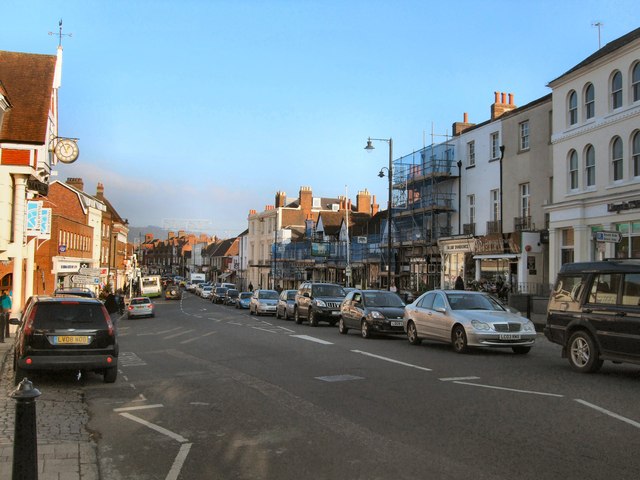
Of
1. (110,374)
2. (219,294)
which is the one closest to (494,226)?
(110,374)

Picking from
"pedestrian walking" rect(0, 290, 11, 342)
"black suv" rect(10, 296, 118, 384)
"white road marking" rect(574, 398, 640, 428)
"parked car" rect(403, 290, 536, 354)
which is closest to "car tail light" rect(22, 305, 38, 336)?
"black suv" rect(10, 296, 118, 384)

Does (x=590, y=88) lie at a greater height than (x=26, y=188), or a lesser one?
greater

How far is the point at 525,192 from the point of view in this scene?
3222 cm

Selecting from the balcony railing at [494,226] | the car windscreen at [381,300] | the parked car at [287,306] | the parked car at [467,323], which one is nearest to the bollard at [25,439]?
the parked car at [467,323]

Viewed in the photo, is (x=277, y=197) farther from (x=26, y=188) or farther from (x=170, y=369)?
(x=170, y=369)

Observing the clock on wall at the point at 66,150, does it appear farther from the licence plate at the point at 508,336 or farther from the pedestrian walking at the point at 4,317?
the licence plate at the point at 508,336

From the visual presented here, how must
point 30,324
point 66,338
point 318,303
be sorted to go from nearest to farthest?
1. point 30,324
2. point 66,338
3. point 318,303

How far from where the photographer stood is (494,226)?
33875 millimetres

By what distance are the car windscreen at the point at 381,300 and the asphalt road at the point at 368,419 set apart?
6536 millimetres

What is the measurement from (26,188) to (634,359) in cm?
2225

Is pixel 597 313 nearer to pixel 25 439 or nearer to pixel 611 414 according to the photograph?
pixel 611 414

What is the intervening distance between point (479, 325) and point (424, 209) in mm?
25545

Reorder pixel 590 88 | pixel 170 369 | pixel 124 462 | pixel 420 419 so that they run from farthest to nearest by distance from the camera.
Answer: pixel 590 88 → pixel 170 369 → pixel 420 419 → pixel 124 462

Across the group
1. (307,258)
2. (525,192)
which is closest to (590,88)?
(525,192)
